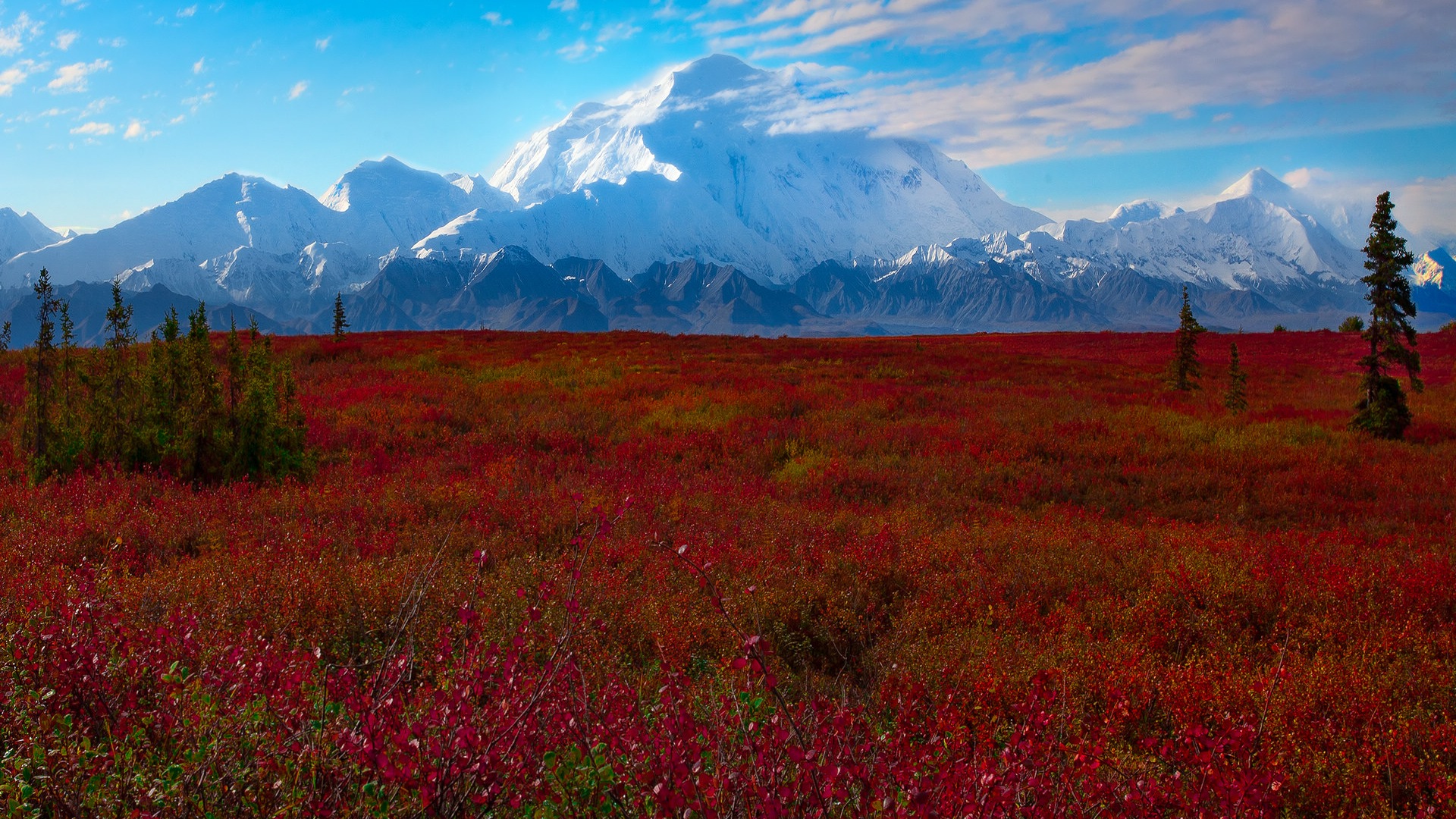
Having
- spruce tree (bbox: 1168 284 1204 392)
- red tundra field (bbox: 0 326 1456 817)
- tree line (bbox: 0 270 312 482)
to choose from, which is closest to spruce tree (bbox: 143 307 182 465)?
tree line (bbox: 0 270 312 482)

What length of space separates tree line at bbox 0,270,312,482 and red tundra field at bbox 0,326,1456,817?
69cm

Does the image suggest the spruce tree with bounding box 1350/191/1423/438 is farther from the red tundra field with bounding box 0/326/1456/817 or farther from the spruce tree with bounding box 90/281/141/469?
the spruce tree with bounding box 90/281/141/469

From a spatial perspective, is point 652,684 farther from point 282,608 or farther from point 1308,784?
point 1308,784

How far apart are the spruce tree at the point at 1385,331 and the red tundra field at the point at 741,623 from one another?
90 centimetres

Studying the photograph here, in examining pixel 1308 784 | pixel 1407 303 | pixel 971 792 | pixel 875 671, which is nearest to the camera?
pixel 971 792

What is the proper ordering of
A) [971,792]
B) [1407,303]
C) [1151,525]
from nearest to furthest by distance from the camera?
1. [971,792]
2. [1151,525]
3. [1407,303]

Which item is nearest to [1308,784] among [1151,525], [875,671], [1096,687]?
[1096,687]

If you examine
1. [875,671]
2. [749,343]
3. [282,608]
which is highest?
[749,343]

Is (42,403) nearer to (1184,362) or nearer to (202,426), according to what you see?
(202,426)

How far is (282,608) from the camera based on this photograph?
5.84 m

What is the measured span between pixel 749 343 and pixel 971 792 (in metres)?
35.7

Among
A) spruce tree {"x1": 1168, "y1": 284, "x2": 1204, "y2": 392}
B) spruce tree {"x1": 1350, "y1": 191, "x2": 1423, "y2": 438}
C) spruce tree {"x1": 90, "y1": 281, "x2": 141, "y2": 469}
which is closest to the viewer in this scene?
spruce tree {"x1": 90, "y1": 281, "x2": 141, "y2": 469}

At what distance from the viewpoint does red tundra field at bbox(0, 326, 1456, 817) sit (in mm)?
2854

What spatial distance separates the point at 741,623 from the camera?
20.2ft
